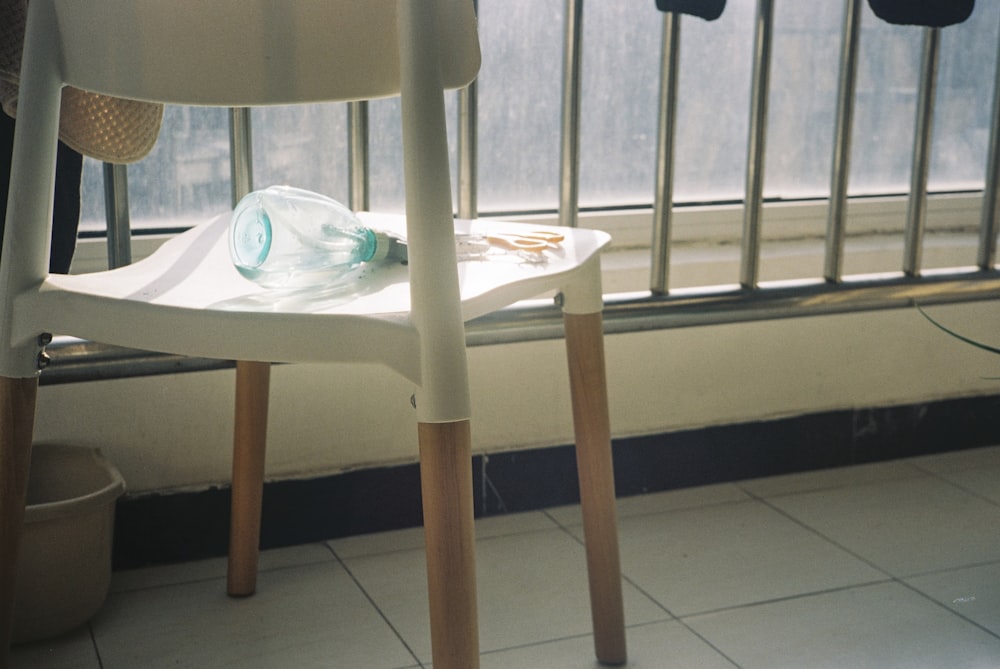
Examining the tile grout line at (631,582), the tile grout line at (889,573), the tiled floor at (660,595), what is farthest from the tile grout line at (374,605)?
the tile grout line at (889,573)

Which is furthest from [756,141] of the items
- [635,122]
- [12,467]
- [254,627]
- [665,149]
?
[12,467]

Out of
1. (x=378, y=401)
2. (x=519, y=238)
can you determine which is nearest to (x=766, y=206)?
(x=378, y=401)

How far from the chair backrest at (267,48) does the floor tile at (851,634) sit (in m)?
0.76

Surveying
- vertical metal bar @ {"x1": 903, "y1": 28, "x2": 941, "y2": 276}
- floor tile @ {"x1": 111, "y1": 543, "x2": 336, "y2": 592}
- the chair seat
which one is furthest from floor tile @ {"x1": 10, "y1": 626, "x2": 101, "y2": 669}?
vertical metal bar @ {"x1": 903, "y1": 28, "x2": 941, "y2": 276}

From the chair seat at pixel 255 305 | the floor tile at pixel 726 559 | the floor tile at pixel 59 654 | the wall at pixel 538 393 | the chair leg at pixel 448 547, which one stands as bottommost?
the floor tile at pixel 726 559

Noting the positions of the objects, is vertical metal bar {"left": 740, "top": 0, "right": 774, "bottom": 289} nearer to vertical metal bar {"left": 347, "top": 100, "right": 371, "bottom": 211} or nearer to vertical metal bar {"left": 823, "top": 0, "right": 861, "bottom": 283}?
vertical metal bar {"left": 823, "top": 0, "right": 861, "bottom": 283}

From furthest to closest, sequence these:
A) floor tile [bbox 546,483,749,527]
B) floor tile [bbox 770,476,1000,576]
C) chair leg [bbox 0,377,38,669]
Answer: floor tile [bbox 546,483,749,527] → floor tile [bbox 770,476,1000,576] → chair leg [bbox 0,377,38,669]

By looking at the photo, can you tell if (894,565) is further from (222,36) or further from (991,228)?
(222,36)

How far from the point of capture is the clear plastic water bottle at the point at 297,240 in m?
0.98

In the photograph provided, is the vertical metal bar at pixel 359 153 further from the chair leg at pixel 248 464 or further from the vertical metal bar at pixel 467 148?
the chair leg at pixel 248 464

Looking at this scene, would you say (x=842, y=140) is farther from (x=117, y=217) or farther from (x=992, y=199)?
(x=117, y=217)

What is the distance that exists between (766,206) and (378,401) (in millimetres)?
802

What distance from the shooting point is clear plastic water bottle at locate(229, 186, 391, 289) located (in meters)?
0.98

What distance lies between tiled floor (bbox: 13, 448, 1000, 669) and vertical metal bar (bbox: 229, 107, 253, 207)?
0.49 meters
